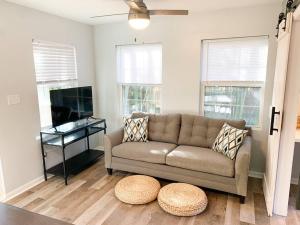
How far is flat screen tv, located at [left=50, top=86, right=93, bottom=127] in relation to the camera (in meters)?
3.12

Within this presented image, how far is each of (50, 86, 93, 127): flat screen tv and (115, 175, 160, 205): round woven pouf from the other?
50.7 inches

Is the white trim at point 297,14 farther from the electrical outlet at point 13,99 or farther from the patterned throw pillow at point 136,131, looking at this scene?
the electrical outlet at point 13,99

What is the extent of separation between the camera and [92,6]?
3006 millimetres

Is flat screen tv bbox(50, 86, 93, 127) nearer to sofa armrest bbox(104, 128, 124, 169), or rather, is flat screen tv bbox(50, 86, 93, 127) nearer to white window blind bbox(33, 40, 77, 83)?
white window blind bbox(33, 40, 77, 83)

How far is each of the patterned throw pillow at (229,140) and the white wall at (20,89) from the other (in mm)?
2502

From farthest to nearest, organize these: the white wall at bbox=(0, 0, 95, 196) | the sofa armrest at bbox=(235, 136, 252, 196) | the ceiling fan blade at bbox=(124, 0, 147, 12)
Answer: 1. the white wall at bbox=(0, 0, 95, 196)
2. the sofa armrest at bbox=(235, 136, 252, 196)
3. the ceiling fan blade at bbox=(124, 0, 147, 12)

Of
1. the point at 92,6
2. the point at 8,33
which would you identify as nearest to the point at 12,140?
the point at 8,33

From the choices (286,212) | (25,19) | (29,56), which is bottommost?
Answer: (286,212)

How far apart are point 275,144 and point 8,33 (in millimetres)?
3335

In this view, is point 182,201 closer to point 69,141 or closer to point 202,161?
point 202,161

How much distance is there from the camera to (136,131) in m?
3.48

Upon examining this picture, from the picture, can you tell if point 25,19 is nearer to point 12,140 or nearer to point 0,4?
point 0,4

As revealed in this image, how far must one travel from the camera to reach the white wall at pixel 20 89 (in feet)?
9.03

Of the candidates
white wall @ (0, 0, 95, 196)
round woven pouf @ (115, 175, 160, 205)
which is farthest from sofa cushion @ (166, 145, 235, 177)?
white wall @ (0, 0, 95, 196)
